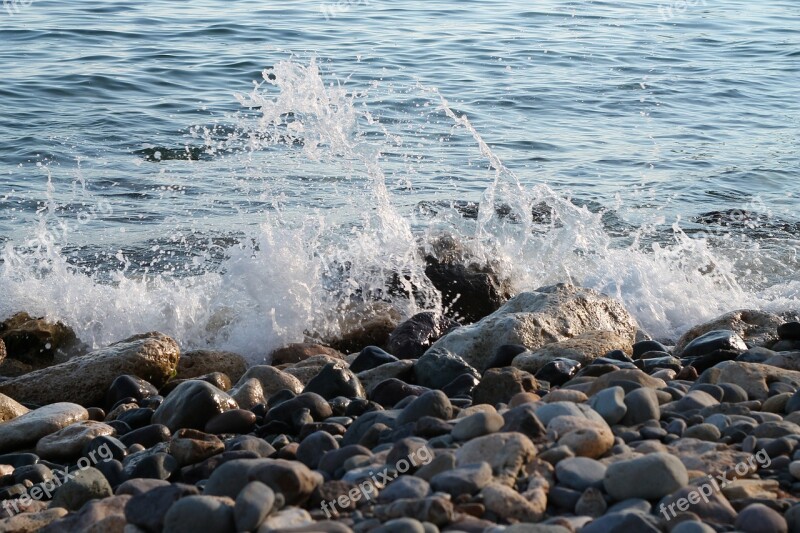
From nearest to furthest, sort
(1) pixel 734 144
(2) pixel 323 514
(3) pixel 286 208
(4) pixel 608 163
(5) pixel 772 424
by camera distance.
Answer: (2) pixel 323 514 < (5) pixel 772 424 < (3) pixel 286 208 < (4) pixel 608 163 < (1) pixel 734 144

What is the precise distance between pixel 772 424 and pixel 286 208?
19.7 feet

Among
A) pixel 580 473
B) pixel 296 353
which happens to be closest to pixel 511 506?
pixel 580 473

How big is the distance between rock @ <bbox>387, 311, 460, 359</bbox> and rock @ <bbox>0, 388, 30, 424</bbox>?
211 cm

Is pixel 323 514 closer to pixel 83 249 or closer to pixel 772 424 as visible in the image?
pixel 772 424

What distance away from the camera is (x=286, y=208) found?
8859 millimetres

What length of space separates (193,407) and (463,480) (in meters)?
1.78

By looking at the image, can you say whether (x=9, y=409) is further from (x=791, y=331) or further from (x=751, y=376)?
(x=791, y=331)

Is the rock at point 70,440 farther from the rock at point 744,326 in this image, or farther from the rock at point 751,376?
the rock at point 744,326

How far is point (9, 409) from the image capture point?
194 inches

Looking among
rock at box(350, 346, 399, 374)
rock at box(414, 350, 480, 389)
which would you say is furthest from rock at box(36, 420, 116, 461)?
rock at box(414, 350, 480, 389)

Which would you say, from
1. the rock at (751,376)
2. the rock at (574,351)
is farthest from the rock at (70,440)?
the rock at (751,376)

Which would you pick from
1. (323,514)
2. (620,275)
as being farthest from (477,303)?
(323,514)

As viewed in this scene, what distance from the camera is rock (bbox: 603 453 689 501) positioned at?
288 centimetres

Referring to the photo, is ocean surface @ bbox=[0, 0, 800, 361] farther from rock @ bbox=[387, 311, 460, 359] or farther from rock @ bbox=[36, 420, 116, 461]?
rock @ bbox=[36, 420, 116, 461]
